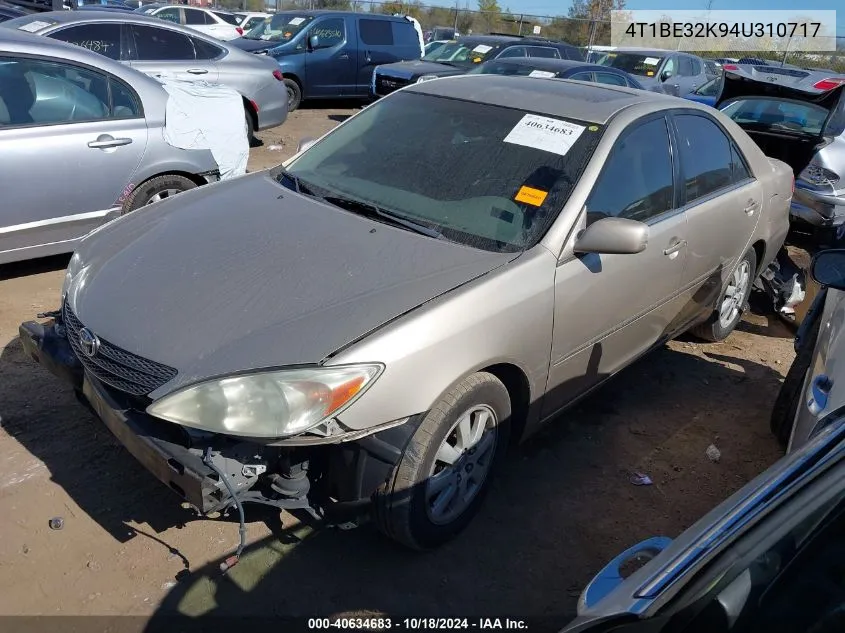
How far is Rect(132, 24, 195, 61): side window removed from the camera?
26.6 feet

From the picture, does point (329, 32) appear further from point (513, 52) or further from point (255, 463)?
point (255, 463)

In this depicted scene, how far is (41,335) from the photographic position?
9.66 feet

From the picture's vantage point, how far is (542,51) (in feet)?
43.2

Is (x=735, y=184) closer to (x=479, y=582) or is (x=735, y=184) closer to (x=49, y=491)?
(x=479, y=582)

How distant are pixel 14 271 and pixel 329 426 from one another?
148 inches

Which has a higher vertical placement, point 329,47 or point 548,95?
point 548,95

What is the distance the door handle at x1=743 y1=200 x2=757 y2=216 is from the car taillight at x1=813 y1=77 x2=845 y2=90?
9.56ft

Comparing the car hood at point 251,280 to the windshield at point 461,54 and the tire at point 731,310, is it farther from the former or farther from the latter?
the windshield at point 461,54

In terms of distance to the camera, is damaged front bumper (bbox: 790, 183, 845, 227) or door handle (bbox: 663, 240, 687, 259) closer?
door handle (bbox: 663, 240, 687, 259)

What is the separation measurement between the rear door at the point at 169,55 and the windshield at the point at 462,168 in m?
5.14

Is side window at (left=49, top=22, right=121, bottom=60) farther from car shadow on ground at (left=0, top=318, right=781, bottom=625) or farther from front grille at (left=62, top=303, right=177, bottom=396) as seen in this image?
front grille at (left=62, top=303, right=177, bottom=396)

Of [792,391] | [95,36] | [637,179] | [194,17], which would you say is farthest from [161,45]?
[194,17]

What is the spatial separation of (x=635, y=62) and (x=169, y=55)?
985 cm

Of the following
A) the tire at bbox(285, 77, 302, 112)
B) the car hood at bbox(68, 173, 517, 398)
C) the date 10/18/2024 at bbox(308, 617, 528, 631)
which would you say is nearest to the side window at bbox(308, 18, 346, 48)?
the tire at bbox(285, 77, 302, 112)
